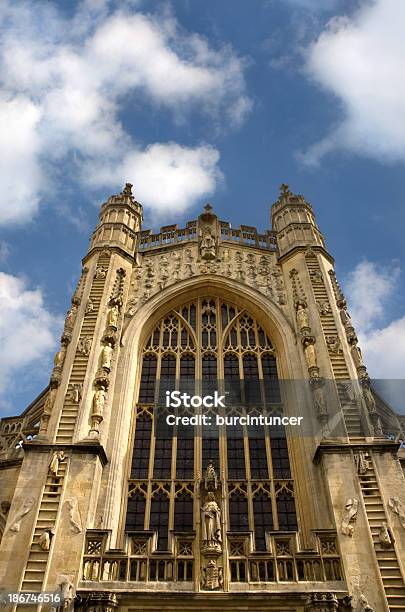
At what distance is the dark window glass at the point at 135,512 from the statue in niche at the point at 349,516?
5.27m

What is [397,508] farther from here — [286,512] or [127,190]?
[127,190]

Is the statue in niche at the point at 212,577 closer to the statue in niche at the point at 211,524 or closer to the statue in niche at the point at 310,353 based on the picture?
the statue in niche at the point at 211,524

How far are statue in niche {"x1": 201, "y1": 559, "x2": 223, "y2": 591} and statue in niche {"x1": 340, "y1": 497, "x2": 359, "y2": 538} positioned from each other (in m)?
3.06

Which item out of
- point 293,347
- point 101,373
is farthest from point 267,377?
point 101,373

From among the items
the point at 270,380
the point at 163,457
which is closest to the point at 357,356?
the point at 270,380

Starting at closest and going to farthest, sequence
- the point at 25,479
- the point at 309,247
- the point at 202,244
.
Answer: the point at 25,479 < the point at 309,247 < the point at 202,244

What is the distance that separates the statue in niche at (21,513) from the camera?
41.5ft

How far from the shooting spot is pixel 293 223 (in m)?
23.2

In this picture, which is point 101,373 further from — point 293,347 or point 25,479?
point 293,347

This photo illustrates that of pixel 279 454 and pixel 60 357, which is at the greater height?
pixel 60 357

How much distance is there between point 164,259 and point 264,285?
4448 millimetres

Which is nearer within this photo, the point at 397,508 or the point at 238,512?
the point at 397,508

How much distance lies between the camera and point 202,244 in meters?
22.9

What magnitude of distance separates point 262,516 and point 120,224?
13.5 meters
